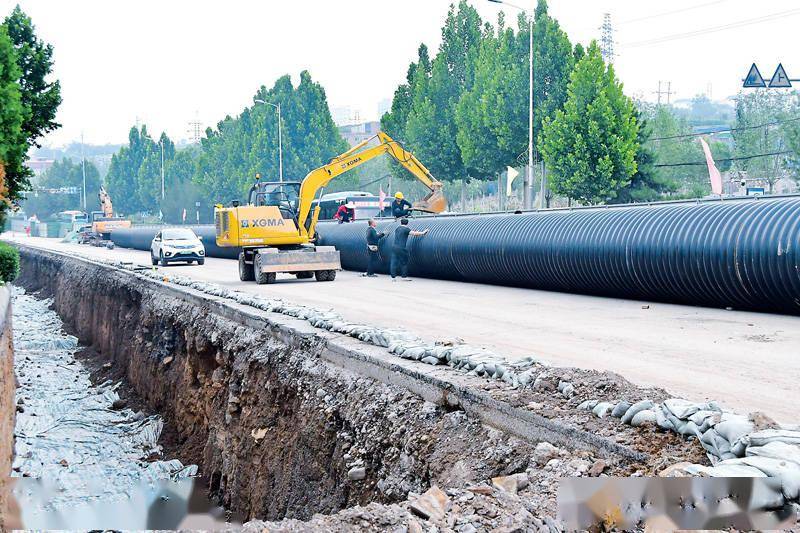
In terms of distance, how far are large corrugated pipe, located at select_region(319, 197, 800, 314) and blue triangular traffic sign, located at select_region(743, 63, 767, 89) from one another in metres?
8.24

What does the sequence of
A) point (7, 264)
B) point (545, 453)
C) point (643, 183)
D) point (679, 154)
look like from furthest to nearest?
1. point (679, 154)
2. point (643, 183)
3. point (7, 264)
4. point (545, 453)

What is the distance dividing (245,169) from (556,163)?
49621mm

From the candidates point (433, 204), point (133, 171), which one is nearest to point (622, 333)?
point (433, 204)

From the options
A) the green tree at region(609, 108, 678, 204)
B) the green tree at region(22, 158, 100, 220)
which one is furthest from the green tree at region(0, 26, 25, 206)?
the green tree at region(22, 158, 100, 220)

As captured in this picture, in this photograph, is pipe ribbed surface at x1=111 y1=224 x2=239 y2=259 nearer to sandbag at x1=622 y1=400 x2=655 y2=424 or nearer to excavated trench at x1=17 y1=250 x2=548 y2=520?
excavated trench at x1=17 y1=250 x2=548 y2=520

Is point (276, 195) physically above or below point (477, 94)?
below

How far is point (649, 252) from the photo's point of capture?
1459cm

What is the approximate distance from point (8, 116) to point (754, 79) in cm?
1805

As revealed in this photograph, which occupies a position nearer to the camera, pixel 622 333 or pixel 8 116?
pixel 622 333

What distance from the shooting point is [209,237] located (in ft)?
142

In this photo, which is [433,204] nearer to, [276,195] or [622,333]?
[276,195]

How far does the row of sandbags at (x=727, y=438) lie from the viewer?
4.10 metres

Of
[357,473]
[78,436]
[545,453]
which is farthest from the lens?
[78,436]

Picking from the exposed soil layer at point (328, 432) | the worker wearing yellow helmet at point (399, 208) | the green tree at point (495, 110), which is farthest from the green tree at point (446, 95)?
the exposed soil layer at point (328, 432)
